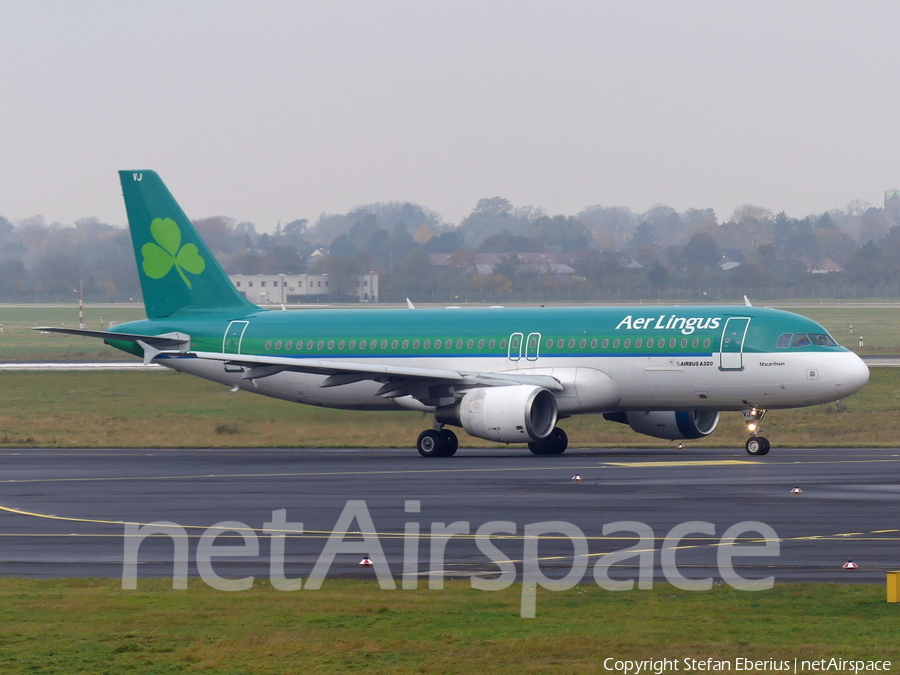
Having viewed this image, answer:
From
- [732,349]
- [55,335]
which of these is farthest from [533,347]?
[55,335]

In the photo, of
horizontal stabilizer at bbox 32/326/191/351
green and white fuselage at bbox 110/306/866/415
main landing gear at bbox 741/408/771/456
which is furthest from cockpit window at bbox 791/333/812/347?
horizontal stabilizer at bbox 32/326/191/351

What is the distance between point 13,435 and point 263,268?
329 feet

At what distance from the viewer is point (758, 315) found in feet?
133

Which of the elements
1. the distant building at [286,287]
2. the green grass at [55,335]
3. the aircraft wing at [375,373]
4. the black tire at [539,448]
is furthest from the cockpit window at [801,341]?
the distant building at [286,287]

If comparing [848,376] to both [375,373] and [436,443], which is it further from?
[375,373]

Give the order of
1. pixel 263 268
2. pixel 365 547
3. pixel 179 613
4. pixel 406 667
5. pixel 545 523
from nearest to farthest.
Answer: pixel 406 667 → pixel 179 613 → pixel 365 547 → pixel 545 523 → pixel 263 268

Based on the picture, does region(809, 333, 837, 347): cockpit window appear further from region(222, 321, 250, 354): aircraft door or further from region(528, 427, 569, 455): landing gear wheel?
region(222, 321, 250, 354): aircraft door

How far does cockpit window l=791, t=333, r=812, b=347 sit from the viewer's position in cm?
3978

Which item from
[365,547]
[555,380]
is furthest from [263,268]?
[365,547]

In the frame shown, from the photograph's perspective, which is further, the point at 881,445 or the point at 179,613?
the point at 881,445

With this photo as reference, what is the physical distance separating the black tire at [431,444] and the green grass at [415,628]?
2371cm

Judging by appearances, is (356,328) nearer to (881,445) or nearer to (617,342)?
(617,342)

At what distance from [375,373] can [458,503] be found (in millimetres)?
14482

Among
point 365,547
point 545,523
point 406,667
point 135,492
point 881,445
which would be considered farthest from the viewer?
point 881,445
